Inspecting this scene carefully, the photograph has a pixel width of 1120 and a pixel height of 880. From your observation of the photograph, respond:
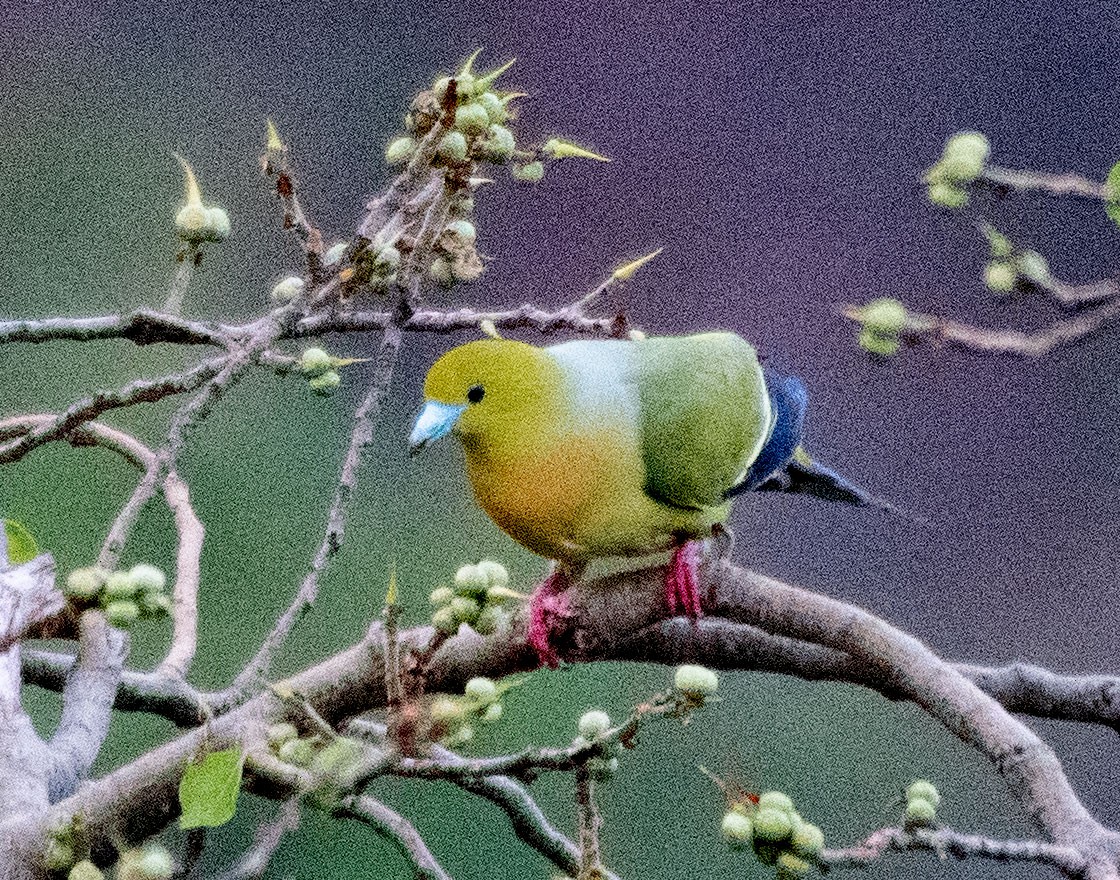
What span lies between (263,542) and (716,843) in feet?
1.94

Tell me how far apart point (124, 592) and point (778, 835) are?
1.26 ft

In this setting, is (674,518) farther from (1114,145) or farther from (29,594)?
(1114,145)

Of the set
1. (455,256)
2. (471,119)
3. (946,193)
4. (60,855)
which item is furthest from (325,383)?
(946,193)

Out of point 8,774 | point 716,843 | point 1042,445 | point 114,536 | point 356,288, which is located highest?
point 1042,445

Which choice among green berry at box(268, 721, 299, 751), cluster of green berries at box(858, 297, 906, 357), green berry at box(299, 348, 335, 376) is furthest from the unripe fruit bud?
cluster of green berries at box(858, 297, 906, 357)

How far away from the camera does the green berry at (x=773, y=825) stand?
67 centimetres

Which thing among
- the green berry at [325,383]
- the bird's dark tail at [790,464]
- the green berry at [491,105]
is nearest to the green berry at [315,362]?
the green berry at [325,383]

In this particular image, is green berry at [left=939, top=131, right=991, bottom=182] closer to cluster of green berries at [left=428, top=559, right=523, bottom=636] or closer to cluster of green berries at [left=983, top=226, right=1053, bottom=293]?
cluster of green berries at [left=983, top=226, right=1053, bottom=293]

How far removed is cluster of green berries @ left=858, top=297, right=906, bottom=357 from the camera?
2.56ft

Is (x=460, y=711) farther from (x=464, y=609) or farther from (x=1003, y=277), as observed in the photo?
(x=1003, y=277)

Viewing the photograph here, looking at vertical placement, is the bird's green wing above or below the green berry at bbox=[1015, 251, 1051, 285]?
above

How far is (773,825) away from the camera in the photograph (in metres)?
0.67

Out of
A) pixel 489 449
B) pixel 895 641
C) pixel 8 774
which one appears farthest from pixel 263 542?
pixel 895 641

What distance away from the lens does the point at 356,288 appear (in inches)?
35.0
